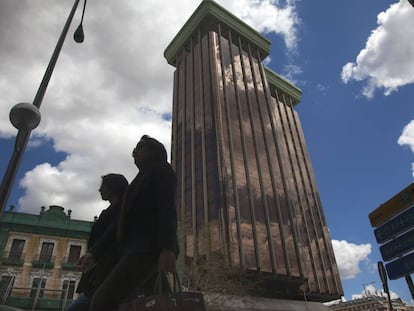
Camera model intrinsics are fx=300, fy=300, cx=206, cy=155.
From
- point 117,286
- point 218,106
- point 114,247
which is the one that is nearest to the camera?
point 117,286

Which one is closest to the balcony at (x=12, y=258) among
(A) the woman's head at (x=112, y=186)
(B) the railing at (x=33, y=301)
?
(B) the railing at (x=33, y=301)

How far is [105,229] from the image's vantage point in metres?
2.74

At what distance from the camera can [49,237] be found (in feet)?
70.1

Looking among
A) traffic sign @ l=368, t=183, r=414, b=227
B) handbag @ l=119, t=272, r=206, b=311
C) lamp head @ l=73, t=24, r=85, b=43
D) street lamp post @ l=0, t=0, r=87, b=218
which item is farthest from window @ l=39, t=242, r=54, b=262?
handbag @ l=119, t=272, r=206, b=311

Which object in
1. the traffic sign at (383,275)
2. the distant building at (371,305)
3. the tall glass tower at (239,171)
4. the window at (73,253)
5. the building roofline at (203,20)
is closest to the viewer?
the traffic sign at (383,275)

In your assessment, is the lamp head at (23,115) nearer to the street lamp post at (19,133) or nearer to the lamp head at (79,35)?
the street lamp post at (19,133)

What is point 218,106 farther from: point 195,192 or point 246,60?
point 246,60

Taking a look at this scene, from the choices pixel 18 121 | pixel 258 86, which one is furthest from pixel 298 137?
pixel 18 121

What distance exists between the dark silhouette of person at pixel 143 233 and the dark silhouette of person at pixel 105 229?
0.09 meters

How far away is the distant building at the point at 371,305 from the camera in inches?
3665

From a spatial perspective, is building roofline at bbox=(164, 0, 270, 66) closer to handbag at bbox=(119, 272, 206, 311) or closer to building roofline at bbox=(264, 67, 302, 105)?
building roofline at bbox=(264, 67, 302, 105)

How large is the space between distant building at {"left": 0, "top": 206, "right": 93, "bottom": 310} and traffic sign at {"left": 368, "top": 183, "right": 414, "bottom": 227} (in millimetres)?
18901

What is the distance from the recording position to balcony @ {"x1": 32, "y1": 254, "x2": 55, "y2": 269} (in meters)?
20.0

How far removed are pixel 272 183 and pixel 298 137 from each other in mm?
27279
